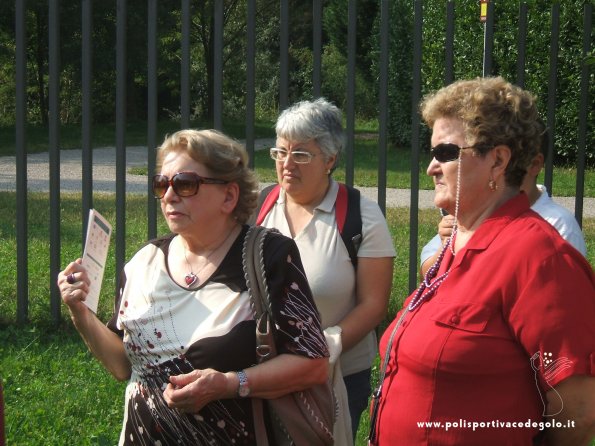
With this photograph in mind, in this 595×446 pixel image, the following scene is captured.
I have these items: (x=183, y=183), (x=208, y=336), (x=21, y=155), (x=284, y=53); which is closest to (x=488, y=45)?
(x=284, y=53)

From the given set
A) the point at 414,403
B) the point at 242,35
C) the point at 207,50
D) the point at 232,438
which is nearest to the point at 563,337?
the point at 414,403

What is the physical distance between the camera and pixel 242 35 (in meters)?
27.4

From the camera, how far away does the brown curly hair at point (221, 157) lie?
286 cm

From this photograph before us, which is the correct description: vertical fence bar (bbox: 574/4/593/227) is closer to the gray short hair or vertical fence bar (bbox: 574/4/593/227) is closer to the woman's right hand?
the gray short hair

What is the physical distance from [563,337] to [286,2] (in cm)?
387

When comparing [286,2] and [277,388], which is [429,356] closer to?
[277,388]

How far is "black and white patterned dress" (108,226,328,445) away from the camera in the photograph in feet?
8.78

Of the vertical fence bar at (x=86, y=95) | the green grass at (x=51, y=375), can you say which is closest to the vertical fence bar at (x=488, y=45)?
the green grass at (x=51, y=375)

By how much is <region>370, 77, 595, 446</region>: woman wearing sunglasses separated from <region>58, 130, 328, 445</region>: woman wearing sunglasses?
33cm

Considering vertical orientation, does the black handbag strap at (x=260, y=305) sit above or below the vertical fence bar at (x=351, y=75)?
below

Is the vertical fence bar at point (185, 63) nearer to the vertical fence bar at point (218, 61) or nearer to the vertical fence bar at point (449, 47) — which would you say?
the vertical fence bar at point (218, 61)

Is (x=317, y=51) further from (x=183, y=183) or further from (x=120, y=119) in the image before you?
(x=183, y=183)

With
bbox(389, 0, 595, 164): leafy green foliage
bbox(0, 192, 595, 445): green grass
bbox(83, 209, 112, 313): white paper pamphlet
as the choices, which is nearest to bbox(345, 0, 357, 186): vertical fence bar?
bbox(0, 192, 595, 445): green grass

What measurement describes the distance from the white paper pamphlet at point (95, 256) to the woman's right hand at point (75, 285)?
1 centimetres
